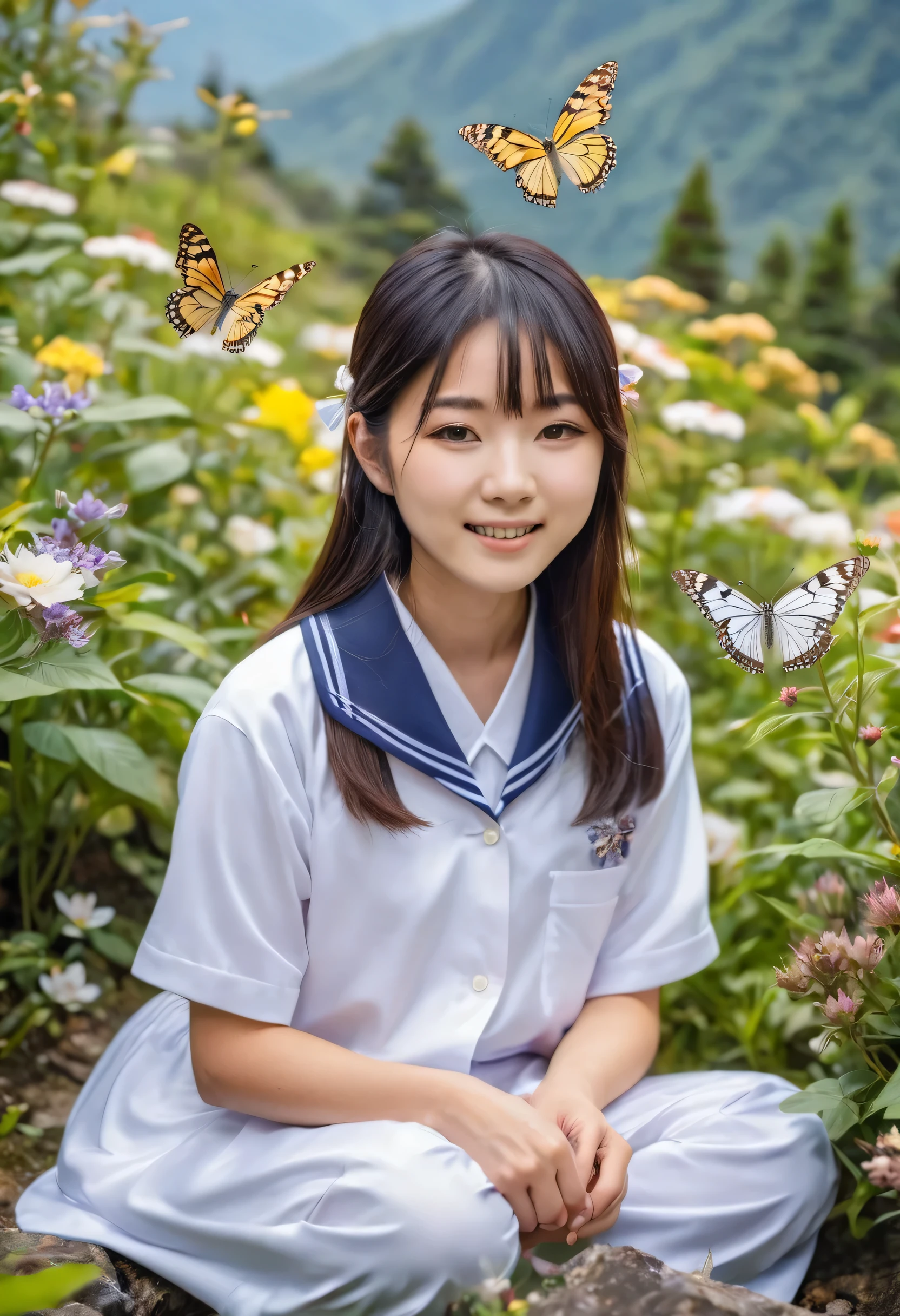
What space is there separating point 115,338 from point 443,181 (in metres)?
3.18

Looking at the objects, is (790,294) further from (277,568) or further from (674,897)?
(674,897)

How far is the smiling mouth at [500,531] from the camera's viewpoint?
3.63 feet

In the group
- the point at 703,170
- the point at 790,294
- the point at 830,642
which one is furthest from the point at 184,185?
the point at 830,642

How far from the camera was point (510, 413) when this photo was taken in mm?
1068

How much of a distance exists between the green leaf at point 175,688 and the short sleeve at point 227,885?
0.96 feet

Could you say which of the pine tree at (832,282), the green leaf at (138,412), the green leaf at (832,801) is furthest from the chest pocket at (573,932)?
the pine tree at (832,282)

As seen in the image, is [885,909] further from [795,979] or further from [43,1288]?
[43,1288]

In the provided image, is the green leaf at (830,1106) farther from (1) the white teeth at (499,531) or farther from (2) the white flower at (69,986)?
(2) the white flower at (69,986)

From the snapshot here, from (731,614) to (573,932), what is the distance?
14.9 inches

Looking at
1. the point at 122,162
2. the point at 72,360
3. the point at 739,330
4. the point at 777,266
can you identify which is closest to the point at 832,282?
the point at 777,266

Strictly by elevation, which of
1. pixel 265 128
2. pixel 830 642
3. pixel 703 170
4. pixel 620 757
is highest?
pixel 265 128

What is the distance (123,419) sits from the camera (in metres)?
1.53

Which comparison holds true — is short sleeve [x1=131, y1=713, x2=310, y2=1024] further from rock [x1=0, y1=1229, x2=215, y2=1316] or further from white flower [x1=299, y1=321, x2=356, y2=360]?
white flower [x1=299, y1=321, x2=356, y2=360]

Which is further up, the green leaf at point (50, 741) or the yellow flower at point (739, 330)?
the yellow flower at point (739, 330)
